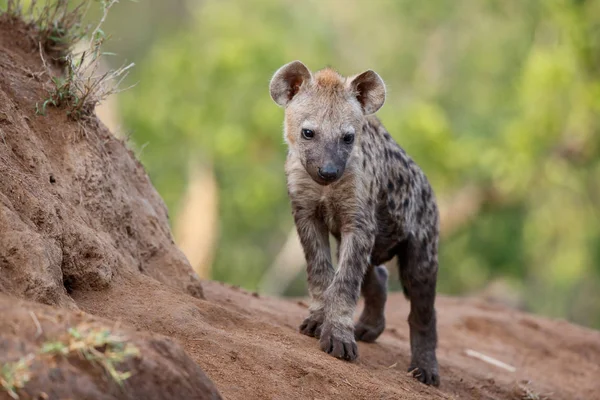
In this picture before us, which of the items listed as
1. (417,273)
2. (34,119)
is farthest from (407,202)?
(34,119)

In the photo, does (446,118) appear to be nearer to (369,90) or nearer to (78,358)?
(369,90)

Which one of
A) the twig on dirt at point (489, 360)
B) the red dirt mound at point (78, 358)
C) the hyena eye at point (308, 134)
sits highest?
the hyena eye at point (308, 134)

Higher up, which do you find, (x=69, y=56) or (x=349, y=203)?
(x=69, y=56)

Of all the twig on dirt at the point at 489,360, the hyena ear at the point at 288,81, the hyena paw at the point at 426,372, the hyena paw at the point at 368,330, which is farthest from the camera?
the twig on dirt at the point at 489,360

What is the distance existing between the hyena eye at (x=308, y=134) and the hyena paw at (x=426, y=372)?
173 cm

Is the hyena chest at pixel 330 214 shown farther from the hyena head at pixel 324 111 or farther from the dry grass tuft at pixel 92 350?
the dry grass tuft at pixel 92 350

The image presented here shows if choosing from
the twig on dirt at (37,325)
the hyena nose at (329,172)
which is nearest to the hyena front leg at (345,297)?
the hyena nose at (329,172)

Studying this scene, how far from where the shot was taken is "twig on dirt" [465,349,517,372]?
817cm

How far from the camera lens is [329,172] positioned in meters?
5.64

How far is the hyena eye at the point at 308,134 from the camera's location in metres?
5.95

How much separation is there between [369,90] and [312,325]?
5.26ft

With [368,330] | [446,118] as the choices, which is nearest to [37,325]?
[368,330]

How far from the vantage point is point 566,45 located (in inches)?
899

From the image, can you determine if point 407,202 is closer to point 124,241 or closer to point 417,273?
point 417,273
